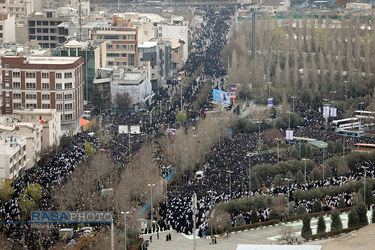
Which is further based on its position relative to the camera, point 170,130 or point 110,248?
point 170,130

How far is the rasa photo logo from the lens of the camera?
168 ft

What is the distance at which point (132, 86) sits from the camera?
3398 inches

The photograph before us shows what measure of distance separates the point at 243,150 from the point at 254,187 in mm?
9665

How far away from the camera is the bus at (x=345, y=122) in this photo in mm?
77938

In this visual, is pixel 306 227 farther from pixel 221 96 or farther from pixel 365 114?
pixel 221 96

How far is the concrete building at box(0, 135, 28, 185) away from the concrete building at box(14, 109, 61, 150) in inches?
168

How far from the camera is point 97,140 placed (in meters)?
72.8

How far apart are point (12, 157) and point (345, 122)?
2667cm

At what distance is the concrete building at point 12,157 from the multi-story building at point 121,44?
3205 centimetres

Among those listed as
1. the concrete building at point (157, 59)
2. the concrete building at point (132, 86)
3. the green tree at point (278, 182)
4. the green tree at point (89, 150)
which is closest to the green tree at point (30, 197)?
the green tree at point (89, 150)

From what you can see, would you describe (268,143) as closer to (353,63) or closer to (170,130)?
(170,130)

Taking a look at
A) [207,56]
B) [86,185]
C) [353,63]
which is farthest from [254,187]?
Result: [207,56]

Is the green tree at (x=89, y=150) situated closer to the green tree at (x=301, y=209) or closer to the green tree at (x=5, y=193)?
the green tree at (x=5, y=193)

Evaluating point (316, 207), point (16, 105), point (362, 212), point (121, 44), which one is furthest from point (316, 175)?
point (121, 44)
